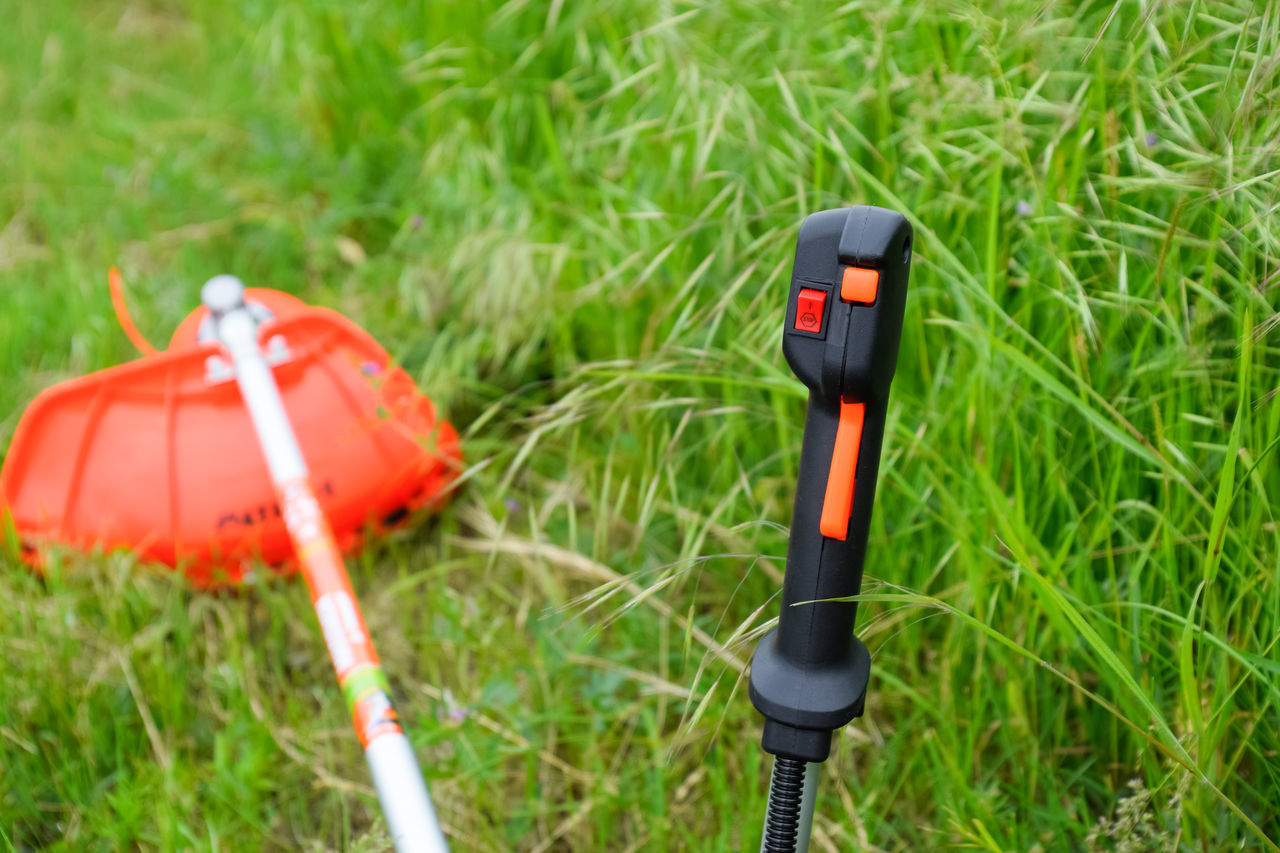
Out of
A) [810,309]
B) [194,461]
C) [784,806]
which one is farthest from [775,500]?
[194,461]

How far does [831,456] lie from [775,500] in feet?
2.09

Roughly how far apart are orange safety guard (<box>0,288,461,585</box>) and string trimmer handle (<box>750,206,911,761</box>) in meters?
0.80

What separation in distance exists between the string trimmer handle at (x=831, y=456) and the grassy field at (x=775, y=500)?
0.06 m

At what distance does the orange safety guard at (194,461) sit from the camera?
1.64 m

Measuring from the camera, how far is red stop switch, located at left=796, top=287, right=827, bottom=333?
856 mm

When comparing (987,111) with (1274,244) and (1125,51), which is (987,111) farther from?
(1274,244)

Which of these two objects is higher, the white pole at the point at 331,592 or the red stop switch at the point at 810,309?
the red stop switch at the point at 810,309

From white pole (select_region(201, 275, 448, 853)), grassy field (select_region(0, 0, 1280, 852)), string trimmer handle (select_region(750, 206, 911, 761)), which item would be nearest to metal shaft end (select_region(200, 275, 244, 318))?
white pole (select_region(201, 275, 448, 853))

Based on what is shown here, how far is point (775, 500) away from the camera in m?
1.54

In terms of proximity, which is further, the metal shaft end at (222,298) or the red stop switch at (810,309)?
the metal shaft end at (222,298)

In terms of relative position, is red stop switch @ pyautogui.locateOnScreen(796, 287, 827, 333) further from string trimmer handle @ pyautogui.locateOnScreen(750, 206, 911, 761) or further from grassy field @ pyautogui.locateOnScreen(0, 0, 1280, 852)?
grassy field @ pyautogui.locateOnScreen(0, 0, 1280, 852)

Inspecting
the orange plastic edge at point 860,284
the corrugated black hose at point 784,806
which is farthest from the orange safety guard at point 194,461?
the orange plastic edge at point 860,284

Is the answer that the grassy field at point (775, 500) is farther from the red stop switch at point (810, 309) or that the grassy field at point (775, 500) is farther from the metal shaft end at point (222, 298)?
the metal shaft end at point (222, 298)

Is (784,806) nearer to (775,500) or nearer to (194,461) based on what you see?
(775,500)
